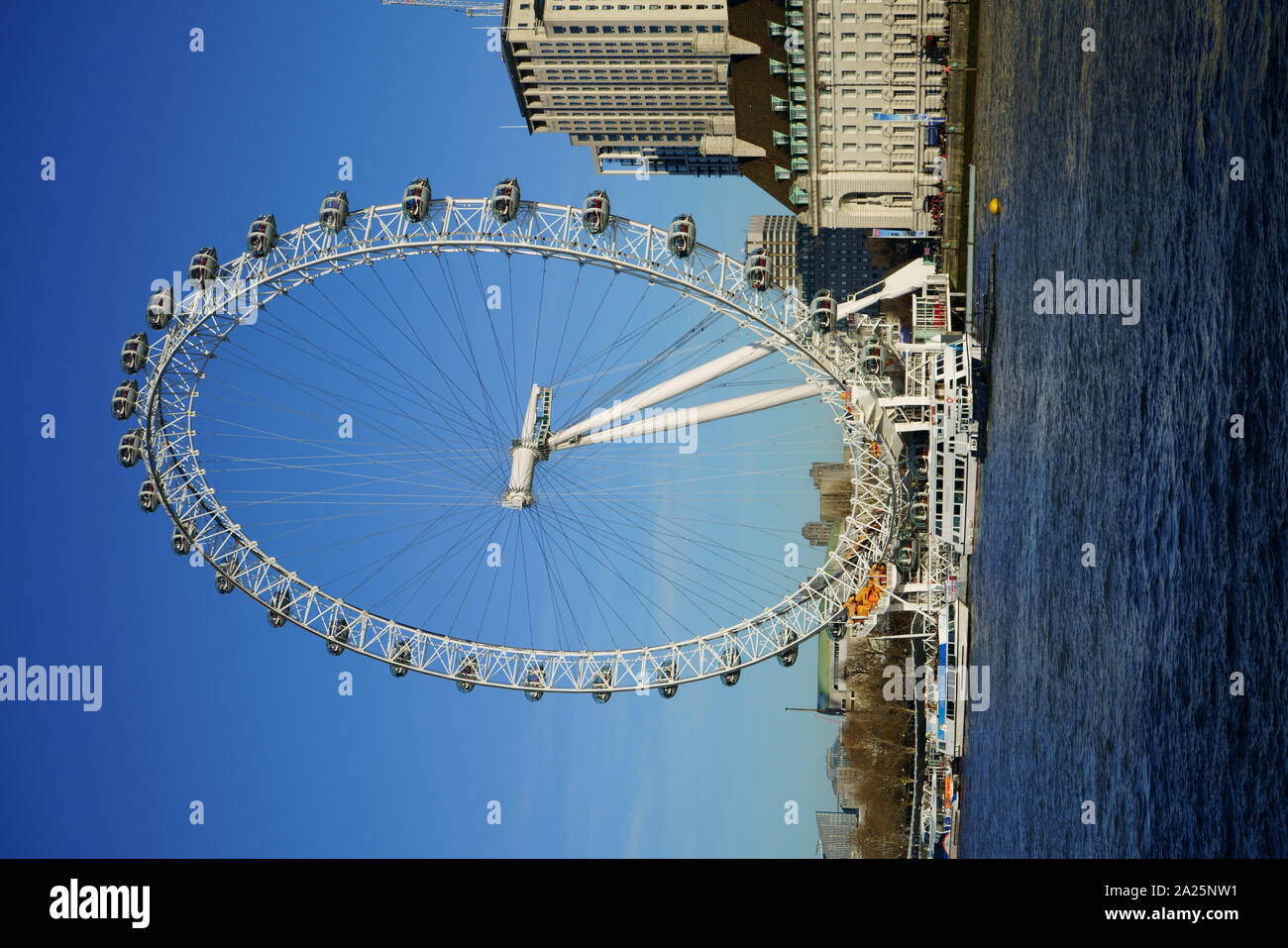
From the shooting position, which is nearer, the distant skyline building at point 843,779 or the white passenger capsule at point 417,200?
the white passenger capsule at point 417,200

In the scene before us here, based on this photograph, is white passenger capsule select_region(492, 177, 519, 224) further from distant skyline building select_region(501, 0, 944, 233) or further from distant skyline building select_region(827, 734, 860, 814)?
distant skyline building select_region(827, 734, 860, 814)

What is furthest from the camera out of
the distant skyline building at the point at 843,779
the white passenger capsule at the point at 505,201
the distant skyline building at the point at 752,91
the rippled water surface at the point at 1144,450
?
the distant skyline building at the point at 843,779

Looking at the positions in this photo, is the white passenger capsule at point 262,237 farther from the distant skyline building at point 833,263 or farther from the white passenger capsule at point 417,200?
the distant skyline building at point 833,263

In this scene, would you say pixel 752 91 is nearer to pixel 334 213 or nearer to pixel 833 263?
pixel 833 263

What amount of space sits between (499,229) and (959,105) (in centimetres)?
2542

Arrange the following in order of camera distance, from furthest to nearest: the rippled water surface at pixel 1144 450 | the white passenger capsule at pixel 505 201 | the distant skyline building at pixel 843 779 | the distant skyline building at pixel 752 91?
1. the distant skyline building at pixel 843 779
2. the distant skyline building at pixel 752 91
3. the white passenger capsule at pixel 505 201
4. the rippled water surface at pixel 1144 450

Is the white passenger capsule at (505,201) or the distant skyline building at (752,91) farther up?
the distant skyline building at (752,91)

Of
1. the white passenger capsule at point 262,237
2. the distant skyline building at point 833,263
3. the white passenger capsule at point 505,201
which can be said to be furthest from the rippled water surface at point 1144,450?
the distant skyline building at point 833,263

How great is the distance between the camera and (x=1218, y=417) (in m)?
31.6

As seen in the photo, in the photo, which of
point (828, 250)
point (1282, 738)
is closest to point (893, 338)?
point (828, 250)

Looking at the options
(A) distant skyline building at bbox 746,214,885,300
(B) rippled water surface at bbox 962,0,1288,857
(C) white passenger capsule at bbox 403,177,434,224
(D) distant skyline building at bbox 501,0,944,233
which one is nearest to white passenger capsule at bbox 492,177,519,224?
(C) white passenger capsule at bbox 403,177,434,224

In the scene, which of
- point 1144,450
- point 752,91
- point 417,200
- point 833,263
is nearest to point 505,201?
point 417,200

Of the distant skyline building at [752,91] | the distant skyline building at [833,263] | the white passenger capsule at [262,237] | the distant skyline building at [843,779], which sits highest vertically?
the distant skyline building at [752,91]

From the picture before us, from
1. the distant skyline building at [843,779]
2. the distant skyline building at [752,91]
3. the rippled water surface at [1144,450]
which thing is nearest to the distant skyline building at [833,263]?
the distant skyline building at [752,91]
